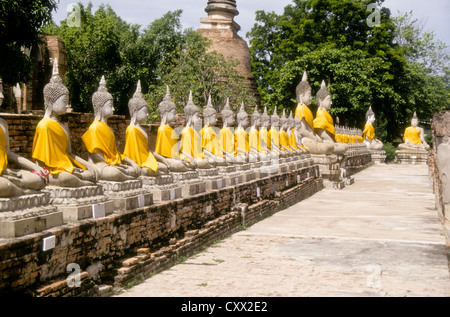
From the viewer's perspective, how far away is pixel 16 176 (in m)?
4.94

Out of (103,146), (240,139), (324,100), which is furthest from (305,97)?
(103,146)

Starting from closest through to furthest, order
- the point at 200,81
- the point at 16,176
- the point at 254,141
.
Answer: the point at 16,176
the point at 254,141
the point at 200,81

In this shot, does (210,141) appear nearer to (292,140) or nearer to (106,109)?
(106,109)

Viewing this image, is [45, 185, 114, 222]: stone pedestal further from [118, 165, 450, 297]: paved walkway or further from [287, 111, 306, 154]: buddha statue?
[287, 111, 306, 154]: buddha statue

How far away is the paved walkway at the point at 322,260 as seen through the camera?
19.8 feet

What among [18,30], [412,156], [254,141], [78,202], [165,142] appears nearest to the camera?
[78,202]

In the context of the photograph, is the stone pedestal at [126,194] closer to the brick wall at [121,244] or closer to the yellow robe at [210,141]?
the brick wall at [121,244]

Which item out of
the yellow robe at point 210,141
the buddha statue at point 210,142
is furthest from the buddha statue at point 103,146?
the yellow robe at point 210,141

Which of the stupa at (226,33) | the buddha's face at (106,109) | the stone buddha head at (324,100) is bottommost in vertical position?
the buddha's face at (106,109)

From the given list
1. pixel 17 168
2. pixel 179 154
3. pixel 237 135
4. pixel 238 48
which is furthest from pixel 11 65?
pixel 238 48

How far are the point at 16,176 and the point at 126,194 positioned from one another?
1.67 meters

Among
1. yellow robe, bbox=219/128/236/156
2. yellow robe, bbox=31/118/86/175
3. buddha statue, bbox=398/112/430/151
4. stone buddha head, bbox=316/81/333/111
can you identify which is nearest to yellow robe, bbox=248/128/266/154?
yellow robe, bbox=219/128/236/156

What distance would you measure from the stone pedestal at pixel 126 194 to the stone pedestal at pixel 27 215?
3.77 ft

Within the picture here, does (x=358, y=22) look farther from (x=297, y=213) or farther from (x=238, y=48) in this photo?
(x=297, y=213)
